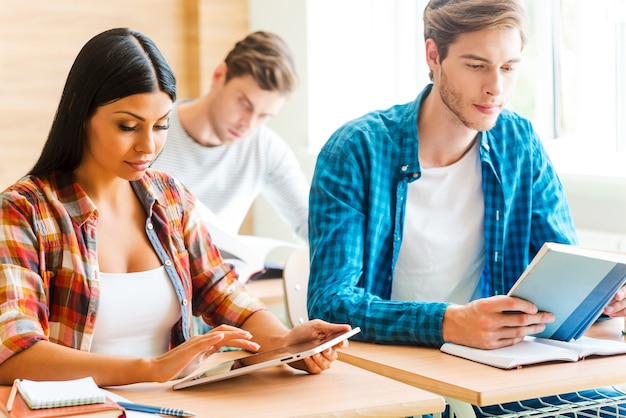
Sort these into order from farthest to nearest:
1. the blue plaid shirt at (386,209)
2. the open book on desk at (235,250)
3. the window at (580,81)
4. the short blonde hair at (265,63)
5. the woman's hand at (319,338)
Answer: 1. the short blonde hair at (265,63)
2. the window at (580,81)
3. the open book on desk at (235,250)
4. the blue plaid shirt at (386,209)
5. the woman's hand at (319,338)

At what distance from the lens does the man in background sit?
3.20m

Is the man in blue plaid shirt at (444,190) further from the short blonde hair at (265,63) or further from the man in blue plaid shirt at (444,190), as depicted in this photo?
the short blonde hair at (265,63)

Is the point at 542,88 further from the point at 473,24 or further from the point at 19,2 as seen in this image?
the point at 19,2

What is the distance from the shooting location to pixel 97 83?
170cm

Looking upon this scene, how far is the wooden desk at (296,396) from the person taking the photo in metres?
1.38

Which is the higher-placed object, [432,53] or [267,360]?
[432,53]

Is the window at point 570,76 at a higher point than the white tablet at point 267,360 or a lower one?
higher

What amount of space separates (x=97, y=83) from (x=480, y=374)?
84cm

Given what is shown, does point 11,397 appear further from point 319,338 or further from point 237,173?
point 237,173

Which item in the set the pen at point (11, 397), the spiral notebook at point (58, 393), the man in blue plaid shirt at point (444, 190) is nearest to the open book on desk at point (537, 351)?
the man in blue plaid shirt at point (444, 190)

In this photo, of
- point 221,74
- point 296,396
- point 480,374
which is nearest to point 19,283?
point 296,396

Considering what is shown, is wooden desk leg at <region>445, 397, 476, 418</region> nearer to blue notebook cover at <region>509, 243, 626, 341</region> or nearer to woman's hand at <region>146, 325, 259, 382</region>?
blue notebook cover at <region>509, 243, 626, 341</region>

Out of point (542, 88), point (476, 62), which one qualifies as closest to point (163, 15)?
point (542, 88)

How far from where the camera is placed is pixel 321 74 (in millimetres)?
4305
